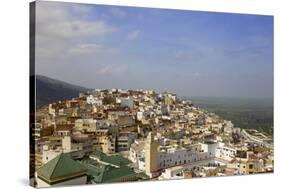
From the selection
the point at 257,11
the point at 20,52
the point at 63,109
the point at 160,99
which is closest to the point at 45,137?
the point at 63,109

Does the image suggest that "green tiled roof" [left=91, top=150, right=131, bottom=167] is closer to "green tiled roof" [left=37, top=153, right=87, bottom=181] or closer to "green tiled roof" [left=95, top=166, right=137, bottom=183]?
"green tiled roof" [left=95, top=166, right=137, bottom=183]

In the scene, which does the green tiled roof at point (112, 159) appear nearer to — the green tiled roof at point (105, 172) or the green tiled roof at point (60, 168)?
the green tiled roof at point (105, 172)

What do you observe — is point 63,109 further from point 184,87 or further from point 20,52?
point 184,87

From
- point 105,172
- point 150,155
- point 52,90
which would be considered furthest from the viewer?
point 150,155

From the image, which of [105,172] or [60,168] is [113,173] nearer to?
[105,172]

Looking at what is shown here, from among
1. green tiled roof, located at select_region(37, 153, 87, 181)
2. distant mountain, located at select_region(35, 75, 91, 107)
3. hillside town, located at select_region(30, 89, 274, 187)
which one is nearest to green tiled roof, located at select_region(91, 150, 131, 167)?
hillside town, located at select_region(30, 89, 274, 187)

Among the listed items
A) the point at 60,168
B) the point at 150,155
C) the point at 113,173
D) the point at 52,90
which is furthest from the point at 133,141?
the point at 52,90
